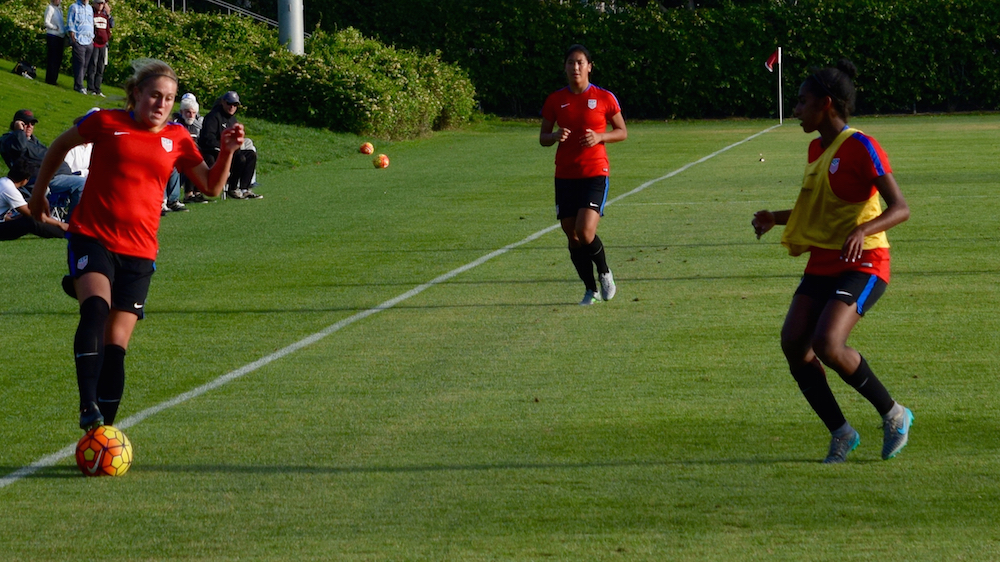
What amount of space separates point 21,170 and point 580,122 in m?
7.99

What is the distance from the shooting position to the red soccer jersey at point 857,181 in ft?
20.5

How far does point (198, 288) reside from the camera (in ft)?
42.2

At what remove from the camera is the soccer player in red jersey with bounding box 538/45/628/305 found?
11562 mm

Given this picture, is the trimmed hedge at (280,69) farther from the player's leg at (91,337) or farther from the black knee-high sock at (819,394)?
the black knee-high sock at (819,394)

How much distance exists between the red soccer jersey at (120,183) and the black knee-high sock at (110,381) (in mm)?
507

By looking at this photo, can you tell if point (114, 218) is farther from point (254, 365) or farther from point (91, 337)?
point (254, 365)

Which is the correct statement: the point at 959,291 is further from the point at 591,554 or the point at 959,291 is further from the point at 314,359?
the point at 591,554

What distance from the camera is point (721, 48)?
4900 cm

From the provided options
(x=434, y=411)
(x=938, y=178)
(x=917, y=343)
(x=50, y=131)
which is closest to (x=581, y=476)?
(x=434, y=411)

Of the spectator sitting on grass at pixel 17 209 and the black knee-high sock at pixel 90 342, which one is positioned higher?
the black knee-high sock at pixel 90 342

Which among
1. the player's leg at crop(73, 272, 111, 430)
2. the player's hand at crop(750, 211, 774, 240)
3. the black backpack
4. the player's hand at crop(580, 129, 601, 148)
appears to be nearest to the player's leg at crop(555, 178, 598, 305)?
the player's hand at crop(580, 129, 601, 148)

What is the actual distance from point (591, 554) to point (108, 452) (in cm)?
253

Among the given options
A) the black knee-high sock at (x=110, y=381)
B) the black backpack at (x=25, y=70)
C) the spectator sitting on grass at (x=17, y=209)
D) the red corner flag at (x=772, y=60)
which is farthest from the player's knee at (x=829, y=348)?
the red corner flag at (x=772, y=60)

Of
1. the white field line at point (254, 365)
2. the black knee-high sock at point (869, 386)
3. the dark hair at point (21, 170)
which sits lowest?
the white field line at point (254, 365)
